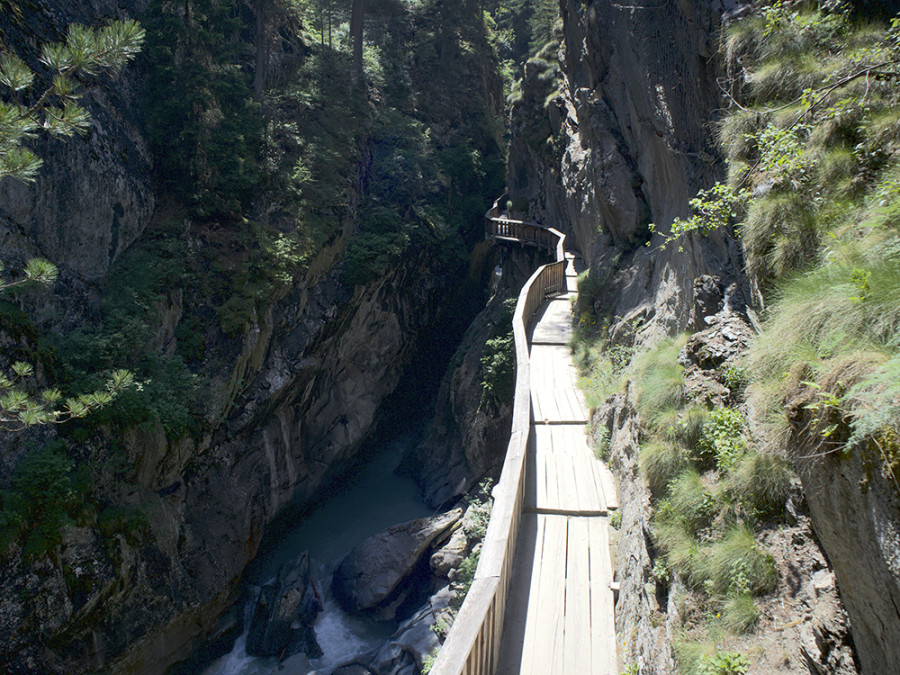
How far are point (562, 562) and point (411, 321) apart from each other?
16514 mm

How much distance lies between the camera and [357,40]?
22.3 metres

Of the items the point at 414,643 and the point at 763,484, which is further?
the point at 414,643

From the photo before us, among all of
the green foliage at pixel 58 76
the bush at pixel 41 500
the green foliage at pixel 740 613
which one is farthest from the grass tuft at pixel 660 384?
the bush at pixel 41 500

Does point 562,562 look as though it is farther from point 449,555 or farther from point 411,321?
point 411,321

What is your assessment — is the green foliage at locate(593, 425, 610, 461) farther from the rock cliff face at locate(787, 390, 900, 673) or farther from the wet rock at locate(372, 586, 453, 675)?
the wet rock at locate(372, 586, 453, 675)

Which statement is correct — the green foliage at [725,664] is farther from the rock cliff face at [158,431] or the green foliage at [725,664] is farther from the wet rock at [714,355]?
the rock cliff face at [158,431]

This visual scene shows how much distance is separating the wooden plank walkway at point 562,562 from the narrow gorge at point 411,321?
0.69 ft

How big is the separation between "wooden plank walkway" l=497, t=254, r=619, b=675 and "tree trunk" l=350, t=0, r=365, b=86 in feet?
65.3

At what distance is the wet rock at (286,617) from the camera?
1249 cm

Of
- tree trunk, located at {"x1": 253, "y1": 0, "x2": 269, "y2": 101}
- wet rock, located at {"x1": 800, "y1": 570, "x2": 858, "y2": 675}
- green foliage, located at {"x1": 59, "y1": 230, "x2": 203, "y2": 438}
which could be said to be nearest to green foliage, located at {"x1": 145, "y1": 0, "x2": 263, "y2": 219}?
green foliage, located at {"x1": 59, "y1": 230, "x2": 203, "y2": 438}

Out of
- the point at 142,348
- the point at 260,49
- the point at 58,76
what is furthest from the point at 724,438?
the point at 260,49

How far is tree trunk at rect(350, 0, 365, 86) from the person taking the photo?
22.2m

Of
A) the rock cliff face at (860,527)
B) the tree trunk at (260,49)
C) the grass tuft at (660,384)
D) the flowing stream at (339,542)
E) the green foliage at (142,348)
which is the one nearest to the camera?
the rock cliff face at (860,527)

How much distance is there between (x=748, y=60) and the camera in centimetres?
580
